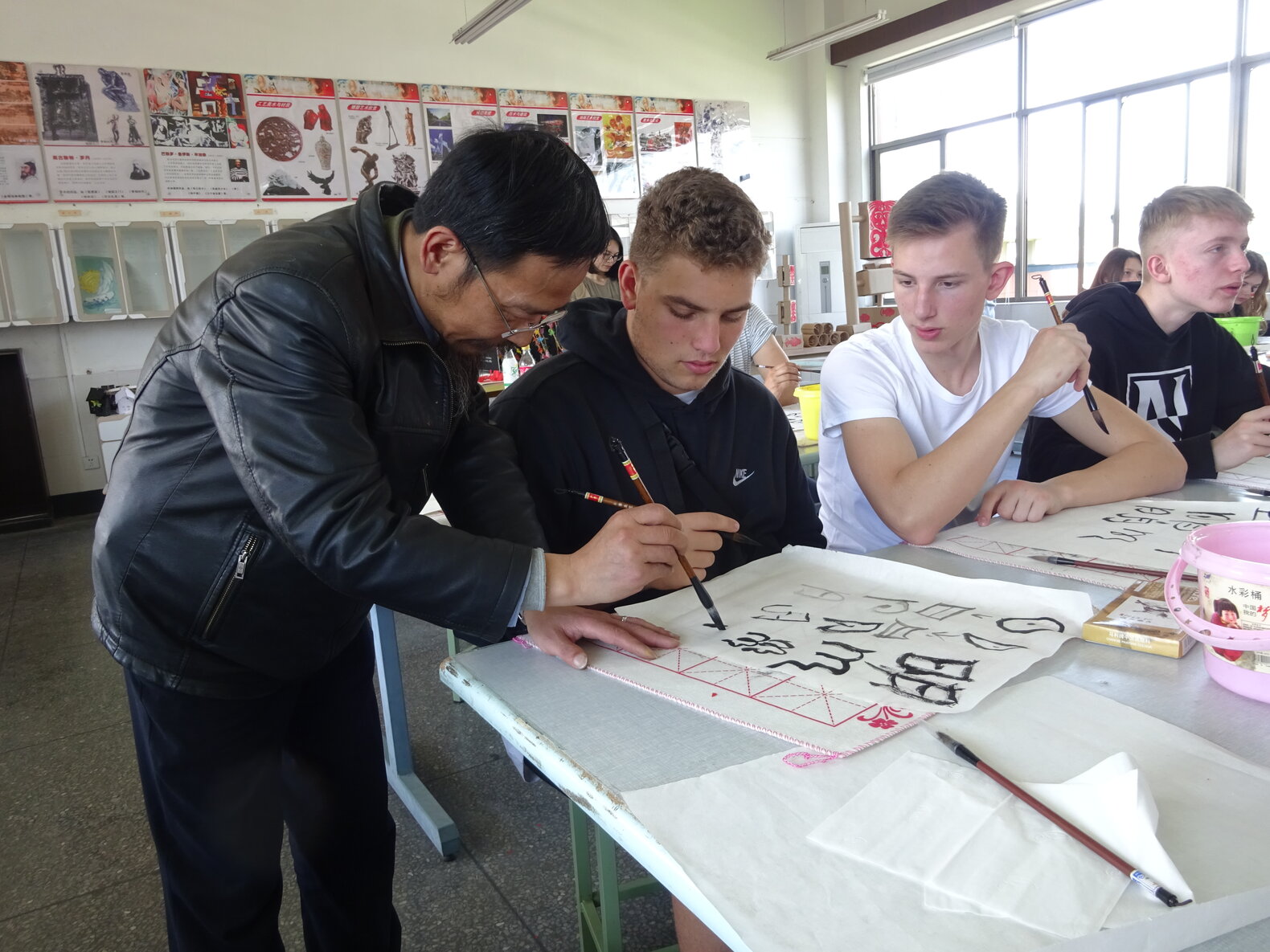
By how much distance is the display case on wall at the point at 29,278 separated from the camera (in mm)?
5074

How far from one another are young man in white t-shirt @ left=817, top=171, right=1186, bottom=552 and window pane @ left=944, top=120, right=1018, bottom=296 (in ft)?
19.4

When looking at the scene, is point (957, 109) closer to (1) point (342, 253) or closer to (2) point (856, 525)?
(2) point (856, 525)

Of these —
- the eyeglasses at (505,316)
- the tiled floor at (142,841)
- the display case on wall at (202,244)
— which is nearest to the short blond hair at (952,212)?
the eyeglasses at (505,316)

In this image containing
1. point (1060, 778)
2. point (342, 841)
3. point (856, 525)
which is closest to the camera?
point (1060, 778)

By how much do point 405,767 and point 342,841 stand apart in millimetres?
803

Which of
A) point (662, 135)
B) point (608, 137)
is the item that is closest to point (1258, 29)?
point (662, 135)

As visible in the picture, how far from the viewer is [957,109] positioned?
726 cm

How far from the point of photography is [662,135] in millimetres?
7293

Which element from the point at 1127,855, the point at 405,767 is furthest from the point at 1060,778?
the point at 405,767

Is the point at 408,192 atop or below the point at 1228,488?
atop

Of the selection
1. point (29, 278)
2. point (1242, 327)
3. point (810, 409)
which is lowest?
point (810, 409)

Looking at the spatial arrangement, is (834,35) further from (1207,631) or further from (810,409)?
(1207,631)

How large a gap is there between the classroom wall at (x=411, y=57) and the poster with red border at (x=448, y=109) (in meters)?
0.07

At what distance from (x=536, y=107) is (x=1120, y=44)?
4318 mm
